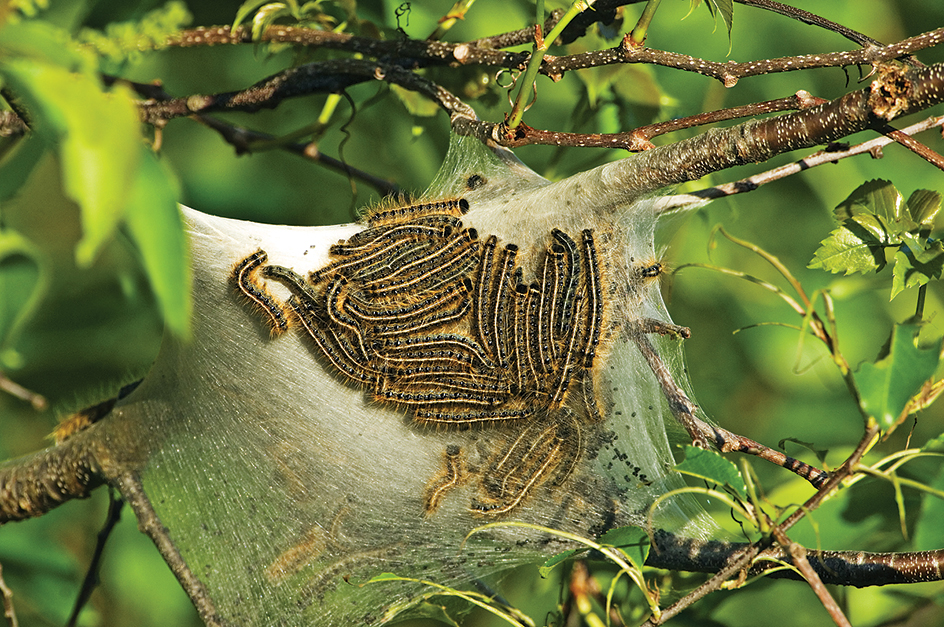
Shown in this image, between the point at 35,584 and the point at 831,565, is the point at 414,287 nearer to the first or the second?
the point at 831,565

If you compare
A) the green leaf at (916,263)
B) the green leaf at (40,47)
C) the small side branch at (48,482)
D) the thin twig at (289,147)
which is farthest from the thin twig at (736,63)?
the small side branch at (48,482)

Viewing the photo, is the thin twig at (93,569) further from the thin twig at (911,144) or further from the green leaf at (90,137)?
the thin twig at (911,144)

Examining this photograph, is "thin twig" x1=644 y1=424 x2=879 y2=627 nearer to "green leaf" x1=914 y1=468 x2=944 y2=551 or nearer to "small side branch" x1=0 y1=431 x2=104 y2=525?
"green leaf" x1=914 y1=468 x2=944 y2=551

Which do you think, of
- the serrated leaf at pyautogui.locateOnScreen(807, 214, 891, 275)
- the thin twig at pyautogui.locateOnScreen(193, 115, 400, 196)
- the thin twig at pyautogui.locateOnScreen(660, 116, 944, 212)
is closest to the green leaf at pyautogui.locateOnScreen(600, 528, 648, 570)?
the serrated leaf at pyautogui.locateOnScreen(807, 214, 891, 275)

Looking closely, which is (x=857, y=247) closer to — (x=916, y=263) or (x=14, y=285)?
(x=916, y=263)

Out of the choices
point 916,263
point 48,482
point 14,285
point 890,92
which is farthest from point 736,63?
point 14,285

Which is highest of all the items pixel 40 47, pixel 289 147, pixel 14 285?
pixel 289 147
